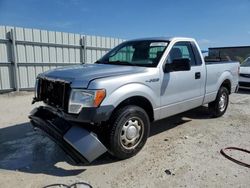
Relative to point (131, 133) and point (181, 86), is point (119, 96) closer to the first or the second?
point (131, 133)

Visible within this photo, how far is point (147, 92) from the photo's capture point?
393 centimetres

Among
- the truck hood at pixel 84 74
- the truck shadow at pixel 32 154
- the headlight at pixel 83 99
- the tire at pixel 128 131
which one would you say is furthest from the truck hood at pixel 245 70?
the headlight at pixel 83 99

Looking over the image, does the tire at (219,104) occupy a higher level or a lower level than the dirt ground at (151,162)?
higher

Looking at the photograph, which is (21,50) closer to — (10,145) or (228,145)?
(10,145)

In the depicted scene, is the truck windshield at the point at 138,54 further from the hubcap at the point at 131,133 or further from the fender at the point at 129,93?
the hubcap at the point at 131,133

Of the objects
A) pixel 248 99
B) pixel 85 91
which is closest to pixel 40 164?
pixel 85 91

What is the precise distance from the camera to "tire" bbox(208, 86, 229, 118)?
6.11 meters

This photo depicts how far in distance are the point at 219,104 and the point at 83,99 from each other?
13.8 ft

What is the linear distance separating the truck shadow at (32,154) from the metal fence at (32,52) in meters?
4.85

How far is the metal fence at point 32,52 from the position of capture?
9.41 meters

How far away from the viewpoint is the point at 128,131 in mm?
3727

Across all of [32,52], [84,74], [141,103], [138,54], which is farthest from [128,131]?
[32,52]

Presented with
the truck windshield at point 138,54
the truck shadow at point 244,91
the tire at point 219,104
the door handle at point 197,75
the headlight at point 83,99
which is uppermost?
the truck windshield at point 138,54

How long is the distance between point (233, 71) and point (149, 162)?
4.20 metres
